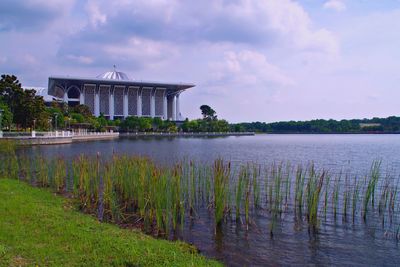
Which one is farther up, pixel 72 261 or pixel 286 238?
pixel 72 261

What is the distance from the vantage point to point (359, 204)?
11.0m

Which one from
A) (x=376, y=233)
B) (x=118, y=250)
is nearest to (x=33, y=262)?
(x=118, y=250)

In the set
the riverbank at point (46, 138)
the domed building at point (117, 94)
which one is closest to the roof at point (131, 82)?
the domed building at point (117, 94)

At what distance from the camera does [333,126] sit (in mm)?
117250

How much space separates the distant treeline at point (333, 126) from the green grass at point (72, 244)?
110342mm

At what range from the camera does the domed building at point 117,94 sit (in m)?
104

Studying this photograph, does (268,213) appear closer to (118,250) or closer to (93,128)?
(118,250)

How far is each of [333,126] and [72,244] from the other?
392ft

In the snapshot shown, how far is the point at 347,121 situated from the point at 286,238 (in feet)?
386

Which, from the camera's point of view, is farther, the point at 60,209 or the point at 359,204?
the point at 359,204

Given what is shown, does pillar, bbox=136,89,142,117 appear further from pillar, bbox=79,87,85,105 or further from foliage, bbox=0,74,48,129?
foliage, bbox=0,74,48,129

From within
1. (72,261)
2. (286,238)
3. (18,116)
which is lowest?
(286,238)

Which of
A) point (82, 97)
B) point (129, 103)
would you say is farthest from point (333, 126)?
point (82, 97)

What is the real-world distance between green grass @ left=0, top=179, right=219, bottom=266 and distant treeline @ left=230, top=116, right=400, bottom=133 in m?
110
